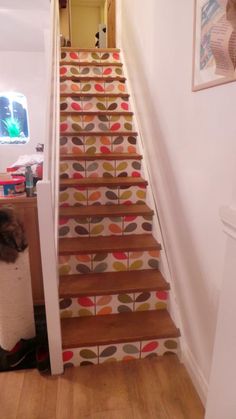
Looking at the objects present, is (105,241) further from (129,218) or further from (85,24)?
(85,24)

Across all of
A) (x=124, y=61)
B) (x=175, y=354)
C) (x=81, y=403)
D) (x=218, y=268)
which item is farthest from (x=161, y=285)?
(x=124, y=61)

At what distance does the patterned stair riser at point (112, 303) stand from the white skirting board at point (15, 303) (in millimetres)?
237

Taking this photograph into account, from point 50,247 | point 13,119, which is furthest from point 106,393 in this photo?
point 13,119

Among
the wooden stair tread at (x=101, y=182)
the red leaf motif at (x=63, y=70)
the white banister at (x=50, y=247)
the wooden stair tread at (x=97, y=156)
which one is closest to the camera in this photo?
the white banister at (x=50, y=247)

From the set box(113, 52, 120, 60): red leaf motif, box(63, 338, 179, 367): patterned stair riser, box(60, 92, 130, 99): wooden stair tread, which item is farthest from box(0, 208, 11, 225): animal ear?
box(113, 52, 120, 60): red leaf motif

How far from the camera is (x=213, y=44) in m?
0.87

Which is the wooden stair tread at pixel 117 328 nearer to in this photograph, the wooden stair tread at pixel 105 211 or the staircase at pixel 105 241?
the staircase at pixel 105 241

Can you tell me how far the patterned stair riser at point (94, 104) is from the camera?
3.04 meters

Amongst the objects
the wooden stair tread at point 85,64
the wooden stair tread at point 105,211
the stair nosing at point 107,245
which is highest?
the wooden stair tread at point 85,64

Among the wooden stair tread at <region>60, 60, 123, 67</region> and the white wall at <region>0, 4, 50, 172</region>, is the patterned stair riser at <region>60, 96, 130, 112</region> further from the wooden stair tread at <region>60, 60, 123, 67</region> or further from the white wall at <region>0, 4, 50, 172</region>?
the white wall at <region>0, 4, 50, 172</region>

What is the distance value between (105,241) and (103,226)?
155 mm

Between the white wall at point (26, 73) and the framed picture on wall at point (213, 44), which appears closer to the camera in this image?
the framed picture on wall at point (213, 44)

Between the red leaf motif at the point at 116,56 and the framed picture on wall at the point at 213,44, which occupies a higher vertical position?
the red leaf motif at the point at 116,56

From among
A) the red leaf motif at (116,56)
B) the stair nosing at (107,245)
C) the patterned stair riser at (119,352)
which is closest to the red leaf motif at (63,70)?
the red leaf motif at (116,56)
